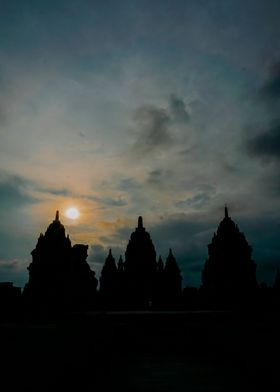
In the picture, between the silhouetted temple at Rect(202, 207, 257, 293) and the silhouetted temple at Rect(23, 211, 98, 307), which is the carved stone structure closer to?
the silhouetted temple at Rect(23, 211, 98, 307)

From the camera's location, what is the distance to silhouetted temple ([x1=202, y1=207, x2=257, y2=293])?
42.4m

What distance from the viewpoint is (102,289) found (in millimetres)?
69062

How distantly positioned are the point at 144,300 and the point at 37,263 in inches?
876

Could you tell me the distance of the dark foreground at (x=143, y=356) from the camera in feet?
24.6

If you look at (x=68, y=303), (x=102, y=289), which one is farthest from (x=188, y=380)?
(x=102, y=289)

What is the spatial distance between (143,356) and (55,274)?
2990cm

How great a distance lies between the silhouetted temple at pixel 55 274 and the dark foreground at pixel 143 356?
2559cm

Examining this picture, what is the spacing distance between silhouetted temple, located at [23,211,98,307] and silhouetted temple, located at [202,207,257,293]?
18120 mm

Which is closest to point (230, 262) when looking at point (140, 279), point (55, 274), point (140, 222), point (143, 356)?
point (140, 279)

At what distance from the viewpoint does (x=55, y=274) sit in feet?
132

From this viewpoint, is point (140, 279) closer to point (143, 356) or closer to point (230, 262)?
point (230, 262)

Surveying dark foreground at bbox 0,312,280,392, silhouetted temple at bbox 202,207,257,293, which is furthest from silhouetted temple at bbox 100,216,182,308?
dark foreground at bbox 0,312,280,392

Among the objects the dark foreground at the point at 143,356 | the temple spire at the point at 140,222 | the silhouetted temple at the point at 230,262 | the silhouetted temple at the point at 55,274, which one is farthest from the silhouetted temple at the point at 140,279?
the dark foreground at the point at 143,356

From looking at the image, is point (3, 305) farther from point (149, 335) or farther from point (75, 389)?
point (75, 389)
